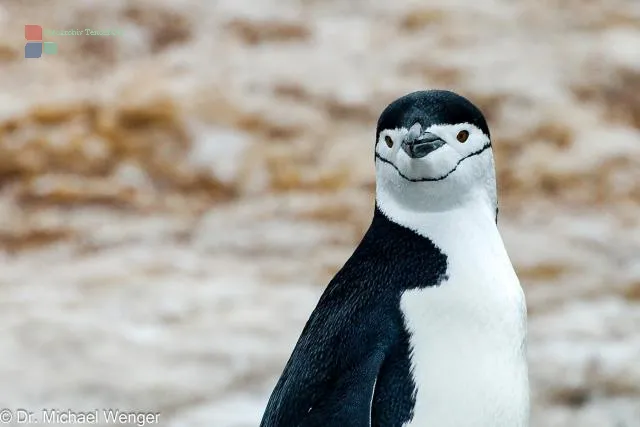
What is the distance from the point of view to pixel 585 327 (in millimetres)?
3816

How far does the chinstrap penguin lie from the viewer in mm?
1628

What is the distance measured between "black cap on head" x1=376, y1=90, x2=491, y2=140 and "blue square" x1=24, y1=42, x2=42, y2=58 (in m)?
5.01

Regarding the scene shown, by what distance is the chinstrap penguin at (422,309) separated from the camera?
1.63 m

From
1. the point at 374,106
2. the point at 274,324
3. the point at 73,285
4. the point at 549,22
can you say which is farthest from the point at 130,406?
the point at 549,22

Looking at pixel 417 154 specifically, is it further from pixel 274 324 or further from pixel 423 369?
pixel 274 324

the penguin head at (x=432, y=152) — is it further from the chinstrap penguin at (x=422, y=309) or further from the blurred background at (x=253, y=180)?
the blurred background at (x=253, y=180)

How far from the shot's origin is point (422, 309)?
65.0 inches

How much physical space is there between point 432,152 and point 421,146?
23 mm

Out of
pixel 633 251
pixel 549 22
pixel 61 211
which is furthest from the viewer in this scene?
pixel 549 22

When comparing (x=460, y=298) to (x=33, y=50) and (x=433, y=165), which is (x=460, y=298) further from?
(x=33, y=50)

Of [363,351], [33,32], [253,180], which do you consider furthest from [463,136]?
[33,32]

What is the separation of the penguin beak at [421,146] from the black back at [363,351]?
15 cm

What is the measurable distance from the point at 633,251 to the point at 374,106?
1847 millimetres

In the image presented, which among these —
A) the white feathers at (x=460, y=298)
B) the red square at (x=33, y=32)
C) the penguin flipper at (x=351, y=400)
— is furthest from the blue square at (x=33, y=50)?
the penguin flipper at (x=351, y=400)
